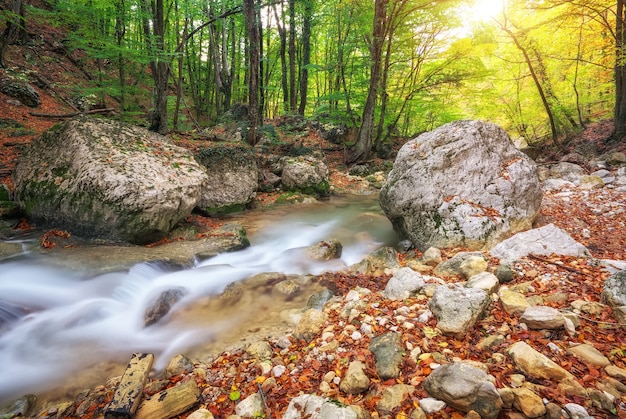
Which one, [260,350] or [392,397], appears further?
[260,350]

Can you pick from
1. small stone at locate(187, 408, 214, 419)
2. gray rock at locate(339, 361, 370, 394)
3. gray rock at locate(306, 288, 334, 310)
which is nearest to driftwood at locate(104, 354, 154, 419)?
small stone at locate(187, 408, 214, 419)

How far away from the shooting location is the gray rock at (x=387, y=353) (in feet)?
7.59

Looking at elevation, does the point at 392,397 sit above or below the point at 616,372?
below

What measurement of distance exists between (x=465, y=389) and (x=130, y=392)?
2.52 m

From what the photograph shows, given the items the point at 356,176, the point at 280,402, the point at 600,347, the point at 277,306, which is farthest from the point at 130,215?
the point at 356,176

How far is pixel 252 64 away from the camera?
10938mm

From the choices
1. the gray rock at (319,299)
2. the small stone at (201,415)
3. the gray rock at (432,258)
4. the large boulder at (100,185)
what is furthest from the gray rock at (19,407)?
the gray rock at (432,258)

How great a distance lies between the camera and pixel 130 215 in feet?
18.5

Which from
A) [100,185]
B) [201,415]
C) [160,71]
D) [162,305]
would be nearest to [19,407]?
[162,305]

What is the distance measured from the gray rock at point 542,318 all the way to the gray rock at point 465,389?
82 centimetres

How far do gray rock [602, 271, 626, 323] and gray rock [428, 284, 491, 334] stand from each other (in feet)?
2.95

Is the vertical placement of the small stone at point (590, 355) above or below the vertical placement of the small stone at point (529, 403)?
above

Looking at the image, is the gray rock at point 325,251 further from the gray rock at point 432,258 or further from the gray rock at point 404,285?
the gray rock at point 404,285

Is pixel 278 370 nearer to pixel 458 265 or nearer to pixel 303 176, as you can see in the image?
pixel 458 265
